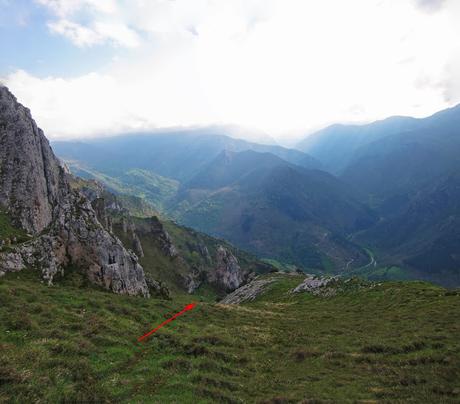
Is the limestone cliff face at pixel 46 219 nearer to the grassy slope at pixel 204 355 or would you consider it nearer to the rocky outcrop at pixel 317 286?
the grassy slope at pixel 204 355

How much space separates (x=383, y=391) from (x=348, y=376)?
3.54 metres

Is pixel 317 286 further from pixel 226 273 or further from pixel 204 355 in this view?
pixel 226 273

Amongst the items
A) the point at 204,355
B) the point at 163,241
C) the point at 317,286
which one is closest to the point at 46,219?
the point at 317,286

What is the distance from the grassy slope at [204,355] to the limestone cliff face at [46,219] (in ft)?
20.2

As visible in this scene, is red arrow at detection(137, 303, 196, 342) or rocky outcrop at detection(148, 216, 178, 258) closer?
red arrow at detection(137, 303, 196, 342)

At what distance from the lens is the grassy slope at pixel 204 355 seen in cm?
2123

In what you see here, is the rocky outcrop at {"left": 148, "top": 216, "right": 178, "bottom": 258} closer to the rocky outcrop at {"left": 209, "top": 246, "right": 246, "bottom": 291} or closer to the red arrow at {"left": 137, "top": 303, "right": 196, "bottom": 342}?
the rocky outcrop at {"left": 209, "top": 246, "right": 246, "bottom": 291}

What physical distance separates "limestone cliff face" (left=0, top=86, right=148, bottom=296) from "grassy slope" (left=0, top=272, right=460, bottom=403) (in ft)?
20.2

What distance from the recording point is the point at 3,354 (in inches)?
850

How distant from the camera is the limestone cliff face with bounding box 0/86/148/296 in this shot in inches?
1987

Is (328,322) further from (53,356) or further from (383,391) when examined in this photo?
(53,356)

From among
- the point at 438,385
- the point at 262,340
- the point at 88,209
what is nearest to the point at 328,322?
the point at 262,340

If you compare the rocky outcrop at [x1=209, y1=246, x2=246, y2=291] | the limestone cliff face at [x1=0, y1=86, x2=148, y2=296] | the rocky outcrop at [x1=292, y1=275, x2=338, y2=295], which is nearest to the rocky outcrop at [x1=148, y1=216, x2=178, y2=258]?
the rocky outcrop at [x1=209, y1=246, x2=246, y2=291]

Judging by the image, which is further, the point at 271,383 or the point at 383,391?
the point at 271,383
